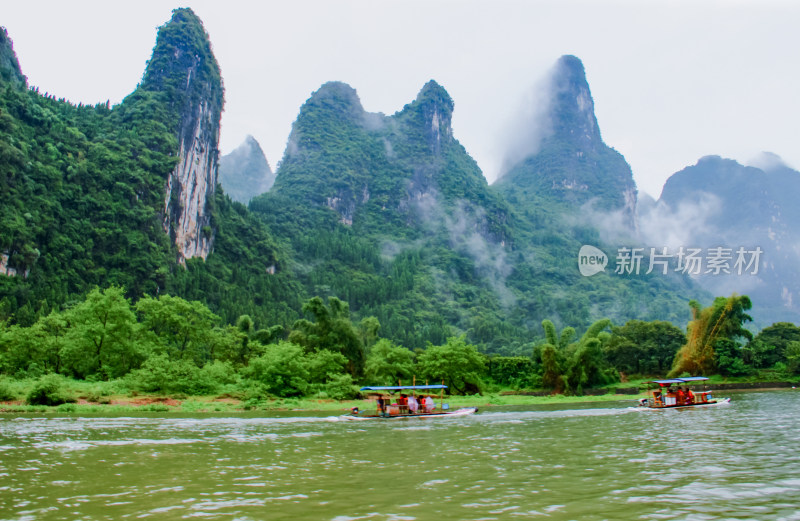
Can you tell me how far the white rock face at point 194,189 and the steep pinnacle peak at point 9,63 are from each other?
1104 inches

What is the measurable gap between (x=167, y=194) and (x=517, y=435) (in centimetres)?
9299

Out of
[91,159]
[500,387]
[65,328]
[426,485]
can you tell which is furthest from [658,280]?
[426,485]

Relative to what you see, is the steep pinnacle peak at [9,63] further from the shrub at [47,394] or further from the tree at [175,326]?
the shrub at [47,394]

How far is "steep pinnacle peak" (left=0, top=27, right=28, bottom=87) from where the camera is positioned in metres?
99.3

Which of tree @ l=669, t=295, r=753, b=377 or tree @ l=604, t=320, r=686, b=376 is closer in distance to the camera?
tree @ l=669, t=295, r=753, b=377

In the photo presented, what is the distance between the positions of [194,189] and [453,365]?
261ft

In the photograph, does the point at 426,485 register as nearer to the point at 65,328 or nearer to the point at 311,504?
the point at 311,504

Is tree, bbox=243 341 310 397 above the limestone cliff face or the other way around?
the other way around

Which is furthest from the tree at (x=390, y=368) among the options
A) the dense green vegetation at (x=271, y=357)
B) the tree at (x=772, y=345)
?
the tree at (x=772, y=345)

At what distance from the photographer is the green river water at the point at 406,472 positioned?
9.04m

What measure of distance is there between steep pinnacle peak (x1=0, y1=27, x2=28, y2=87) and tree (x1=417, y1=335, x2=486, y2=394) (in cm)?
9255

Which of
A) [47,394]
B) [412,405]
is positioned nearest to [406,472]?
[412,405]

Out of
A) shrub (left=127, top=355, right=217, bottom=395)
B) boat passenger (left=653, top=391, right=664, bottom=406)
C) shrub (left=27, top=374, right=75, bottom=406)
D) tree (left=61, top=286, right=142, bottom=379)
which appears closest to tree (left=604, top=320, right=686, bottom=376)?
boat passenger (left=653, top=391, right=664, bottom=406)
